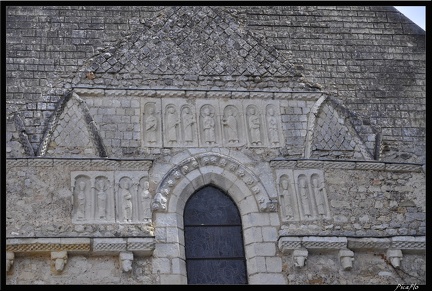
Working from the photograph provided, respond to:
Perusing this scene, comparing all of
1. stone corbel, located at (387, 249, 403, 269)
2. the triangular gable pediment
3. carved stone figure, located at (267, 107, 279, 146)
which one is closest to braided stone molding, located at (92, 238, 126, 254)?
the triangular gable pediment

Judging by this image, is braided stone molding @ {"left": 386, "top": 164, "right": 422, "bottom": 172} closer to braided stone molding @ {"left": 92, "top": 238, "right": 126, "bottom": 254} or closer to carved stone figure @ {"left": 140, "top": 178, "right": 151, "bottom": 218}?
carved stone figure @ {"left": 140, "top": 178, "right": 151, "bottom": 218}

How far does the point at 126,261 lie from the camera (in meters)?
9.29

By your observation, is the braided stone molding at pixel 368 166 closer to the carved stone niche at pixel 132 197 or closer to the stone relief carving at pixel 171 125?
the stone relief carving at pixel 171 125

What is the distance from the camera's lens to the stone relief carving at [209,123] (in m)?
10.4

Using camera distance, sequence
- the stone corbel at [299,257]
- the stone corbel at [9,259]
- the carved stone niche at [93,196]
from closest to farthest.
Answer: the stone corbel at [9,259], the stone corbel at [299,257], the carved stone niche at [93,196]

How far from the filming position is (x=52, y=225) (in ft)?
31.2

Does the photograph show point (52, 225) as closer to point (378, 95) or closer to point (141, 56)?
point (141, 56)

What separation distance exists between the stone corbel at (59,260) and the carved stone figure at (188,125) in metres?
2.03

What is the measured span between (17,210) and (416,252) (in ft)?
14.3

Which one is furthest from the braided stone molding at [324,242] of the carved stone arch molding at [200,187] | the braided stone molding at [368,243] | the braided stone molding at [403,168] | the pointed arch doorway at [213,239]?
the braided stone molding at [403,168]

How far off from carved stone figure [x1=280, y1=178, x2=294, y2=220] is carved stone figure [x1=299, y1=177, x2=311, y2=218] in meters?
0.13

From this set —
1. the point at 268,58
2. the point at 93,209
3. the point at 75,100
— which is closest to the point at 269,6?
the point at 268,58

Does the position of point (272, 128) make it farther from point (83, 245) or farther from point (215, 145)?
point (83, 245)

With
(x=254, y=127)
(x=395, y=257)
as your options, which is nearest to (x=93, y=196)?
(x=254, y=127)
